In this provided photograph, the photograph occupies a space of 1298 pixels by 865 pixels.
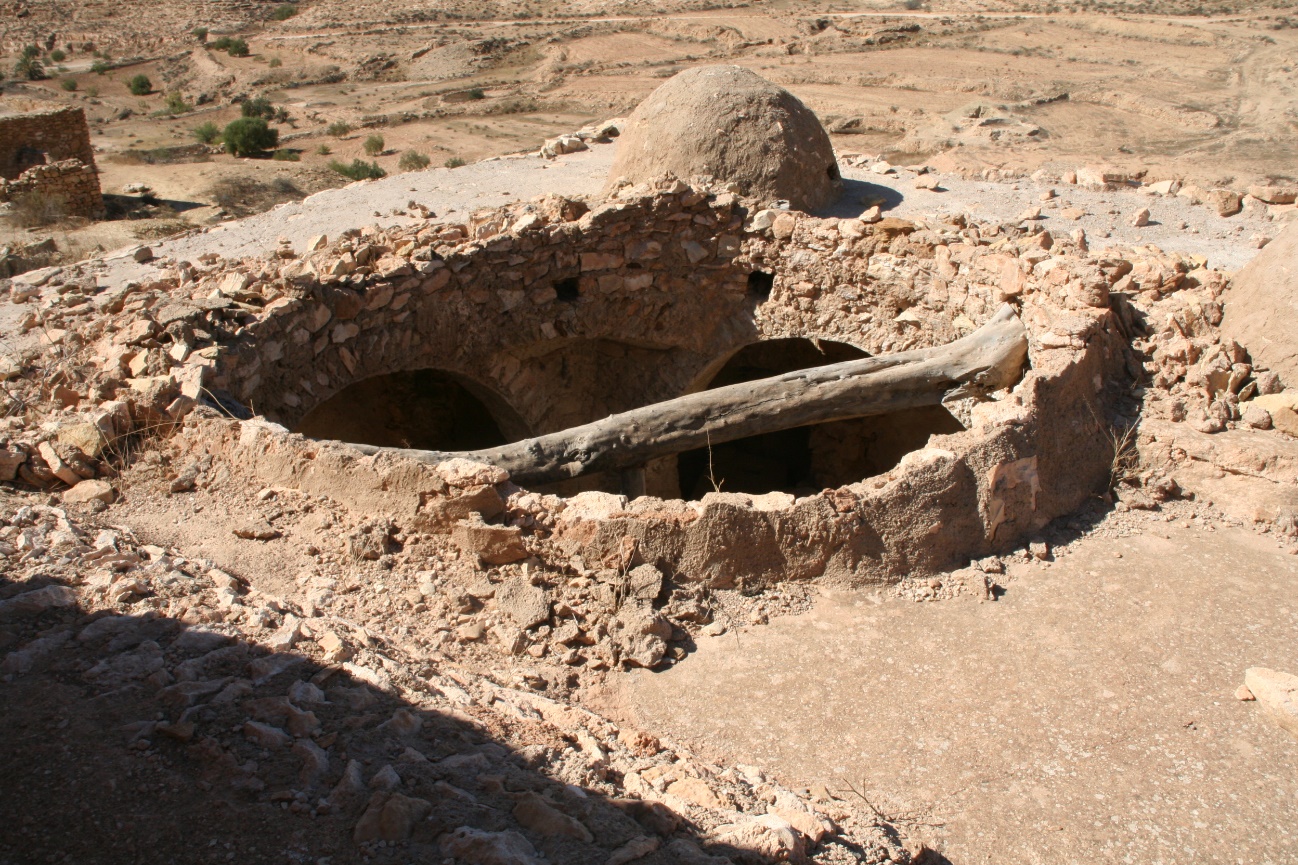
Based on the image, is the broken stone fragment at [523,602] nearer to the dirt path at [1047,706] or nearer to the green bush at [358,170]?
the dirt path at [1047,706]

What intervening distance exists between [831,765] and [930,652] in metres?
0.84

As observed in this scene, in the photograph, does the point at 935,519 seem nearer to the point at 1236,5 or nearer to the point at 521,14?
the point at 1236,5

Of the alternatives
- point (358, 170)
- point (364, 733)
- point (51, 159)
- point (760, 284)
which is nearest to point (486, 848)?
point (364, 733)

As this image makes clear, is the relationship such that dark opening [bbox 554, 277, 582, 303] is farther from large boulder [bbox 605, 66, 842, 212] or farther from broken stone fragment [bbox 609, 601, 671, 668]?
broken stone fragment [bbox 609, 601, 671, 668]

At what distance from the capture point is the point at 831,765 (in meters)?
3.94

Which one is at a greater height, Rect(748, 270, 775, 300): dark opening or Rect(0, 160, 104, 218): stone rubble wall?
Rect(0, 160, 104, 218): stone rubble wall

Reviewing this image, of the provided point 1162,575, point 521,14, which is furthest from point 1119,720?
point 521,14

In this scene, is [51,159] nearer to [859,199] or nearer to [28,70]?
[859,199]

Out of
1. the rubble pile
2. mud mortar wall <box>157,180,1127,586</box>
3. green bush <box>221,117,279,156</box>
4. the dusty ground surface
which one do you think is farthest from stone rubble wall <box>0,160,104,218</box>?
the rubble pile

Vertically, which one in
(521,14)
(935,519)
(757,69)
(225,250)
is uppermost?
(521,14)

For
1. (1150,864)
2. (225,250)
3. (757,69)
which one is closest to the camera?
(1150,864)

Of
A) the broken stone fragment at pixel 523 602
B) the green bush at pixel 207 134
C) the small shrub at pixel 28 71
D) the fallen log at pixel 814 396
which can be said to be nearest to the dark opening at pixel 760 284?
the fallen log at pixel 814 396

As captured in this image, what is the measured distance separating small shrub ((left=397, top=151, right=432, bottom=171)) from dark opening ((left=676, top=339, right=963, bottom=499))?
996cm

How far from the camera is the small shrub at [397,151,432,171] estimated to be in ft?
58.4
